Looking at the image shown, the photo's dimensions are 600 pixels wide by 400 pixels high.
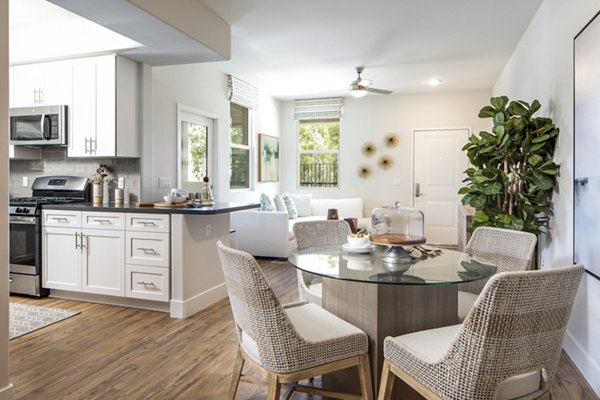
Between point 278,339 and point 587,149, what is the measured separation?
6.71 feet

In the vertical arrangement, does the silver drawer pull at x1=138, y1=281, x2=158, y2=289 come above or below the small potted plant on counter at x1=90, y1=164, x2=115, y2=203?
below

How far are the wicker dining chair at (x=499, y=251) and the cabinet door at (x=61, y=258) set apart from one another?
10.5 ft

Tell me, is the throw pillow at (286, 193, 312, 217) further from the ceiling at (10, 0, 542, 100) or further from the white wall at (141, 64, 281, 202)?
the ceiling at (10, 0, 542, 100)

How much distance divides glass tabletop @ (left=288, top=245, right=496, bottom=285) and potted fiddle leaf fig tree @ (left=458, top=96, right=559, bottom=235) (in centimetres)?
112

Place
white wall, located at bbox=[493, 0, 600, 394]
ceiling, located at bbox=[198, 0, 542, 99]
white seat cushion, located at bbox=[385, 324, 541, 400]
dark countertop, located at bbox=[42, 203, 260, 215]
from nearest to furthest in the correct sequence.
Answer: white seat cushion, located at bbox=[385, 324, 541, 400], white wall, located at bbox=[493, 0, 600, 394], dark countertop, located at bbox=[42, 203, 260, 215], ceiling, located at bbox=[198, 0, 542, 99]

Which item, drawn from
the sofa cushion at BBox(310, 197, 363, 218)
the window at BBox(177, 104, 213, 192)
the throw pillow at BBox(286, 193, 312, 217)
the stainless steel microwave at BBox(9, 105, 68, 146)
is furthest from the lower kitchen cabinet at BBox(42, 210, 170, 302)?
the sofa cushion at BBox(310, 197, 363, 218)

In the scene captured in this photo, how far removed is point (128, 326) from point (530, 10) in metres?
4.36

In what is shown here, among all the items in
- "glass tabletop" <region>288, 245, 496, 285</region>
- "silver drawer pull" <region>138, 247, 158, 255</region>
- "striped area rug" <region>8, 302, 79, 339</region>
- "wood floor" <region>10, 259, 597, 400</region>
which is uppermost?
"glass tabletop" <region>288, 245, 496, 285</region>

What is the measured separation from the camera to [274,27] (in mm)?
4152

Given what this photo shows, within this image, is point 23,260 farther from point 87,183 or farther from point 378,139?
point 378,139

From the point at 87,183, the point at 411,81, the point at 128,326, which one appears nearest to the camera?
the point at 128,326

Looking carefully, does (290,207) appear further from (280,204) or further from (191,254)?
(191,254)

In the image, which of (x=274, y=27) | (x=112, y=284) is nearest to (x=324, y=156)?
(x=274, y=27)

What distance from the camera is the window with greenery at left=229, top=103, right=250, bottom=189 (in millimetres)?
6238
